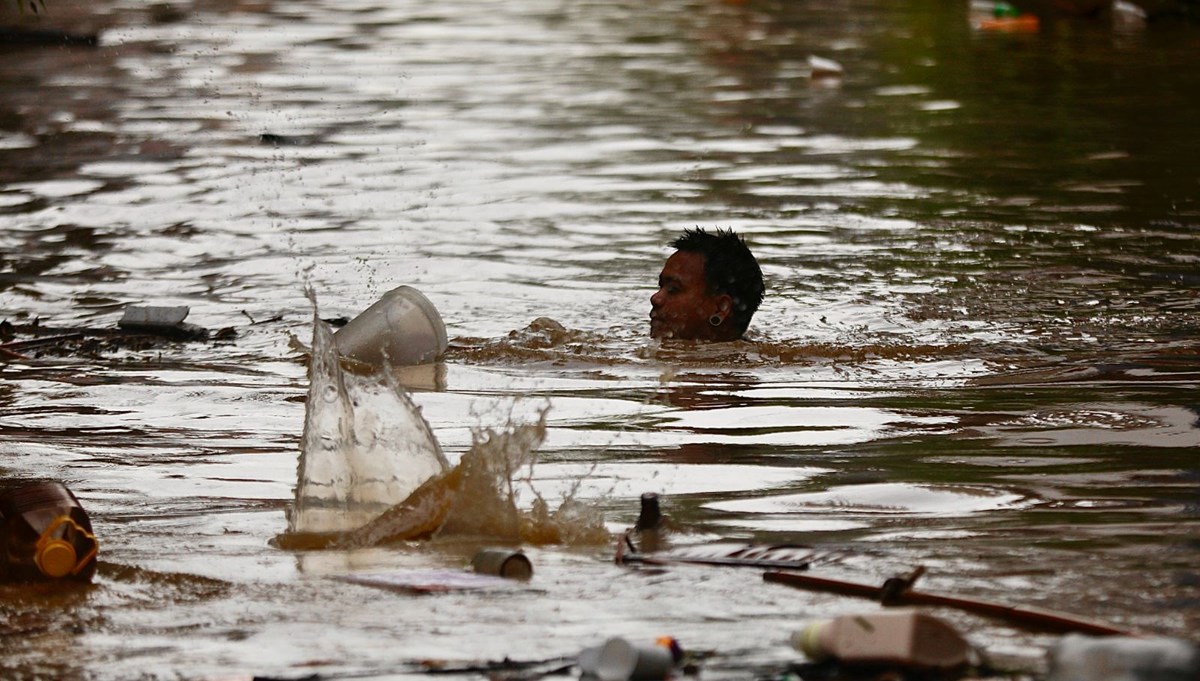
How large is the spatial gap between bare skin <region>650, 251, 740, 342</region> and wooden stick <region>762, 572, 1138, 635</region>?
4.26 m

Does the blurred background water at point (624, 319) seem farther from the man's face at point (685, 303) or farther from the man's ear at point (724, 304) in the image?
the man's ear at point (724, 304)

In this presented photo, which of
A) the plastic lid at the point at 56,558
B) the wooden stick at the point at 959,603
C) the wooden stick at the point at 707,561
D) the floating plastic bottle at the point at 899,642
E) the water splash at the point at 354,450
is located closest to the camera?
the floating plastic bottle at the point at 899,642

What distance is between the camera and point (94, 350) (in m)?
8.81

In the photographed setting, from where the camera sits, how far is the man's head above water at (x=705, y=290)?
891 cm

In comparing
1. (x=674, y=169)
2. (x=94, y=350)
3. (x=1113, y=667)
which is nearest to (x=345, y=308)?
(x=94, y=350)

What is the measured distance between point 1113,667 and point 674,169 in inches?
428

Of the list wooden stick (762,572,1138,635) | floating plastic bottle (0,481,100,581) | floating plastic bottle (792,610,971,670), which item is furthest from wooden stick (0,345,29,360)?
floating plastic bottle (792,610,971,670)

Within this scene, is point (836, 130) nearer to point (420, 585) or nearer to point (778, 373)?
point (778, 373)

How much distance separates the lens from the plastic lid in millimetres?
4934

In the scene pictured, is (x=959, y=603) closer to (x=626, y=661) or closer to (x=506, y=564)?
(x=626, y=661)

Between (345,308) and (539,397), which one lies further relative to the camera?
(345,308)

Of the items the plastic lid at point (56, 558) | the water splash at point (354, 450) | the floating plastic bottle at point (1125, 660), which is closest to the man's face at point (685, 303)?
the water splash at point (354, 450)

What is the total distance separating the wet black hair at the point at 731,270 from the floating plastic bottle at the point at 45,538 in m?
4.32

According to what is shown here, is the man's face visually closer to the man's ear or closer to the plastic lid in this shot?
the man's ear
